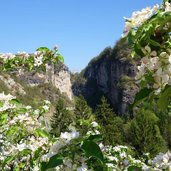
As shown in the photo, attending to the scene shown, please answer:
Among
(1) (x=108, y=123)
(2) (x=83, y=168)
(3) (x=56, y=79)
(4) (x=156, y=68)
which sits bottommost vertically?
(2) (x=83, y=168)

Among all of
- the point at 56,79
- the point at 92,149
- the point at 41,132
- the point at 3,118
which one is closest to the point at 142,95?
the point at 92,149

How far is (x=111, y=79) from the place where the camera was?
14525 cm

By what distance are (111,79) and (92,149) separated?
14386 cm

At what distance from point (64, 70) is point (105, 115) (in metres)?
131

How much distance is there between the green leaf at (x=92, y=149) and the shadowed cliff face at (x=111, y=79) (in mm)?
113528

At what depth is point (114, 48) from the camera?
505 ft

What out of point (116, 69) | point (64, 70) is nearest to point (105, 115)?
point (116, 69)

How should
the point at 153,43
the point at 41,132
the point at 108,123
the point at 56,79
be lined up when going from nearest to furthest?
the point at 153,43
the point at 41,132
the point at 108,123
the point at 56,79

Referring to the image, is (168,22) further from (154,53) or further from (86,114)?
(86,114)

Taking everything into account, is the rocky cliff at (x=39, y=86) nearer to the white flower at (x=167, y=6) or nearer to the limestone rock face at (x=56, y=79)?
the limestone rock face at (x=56, y=79)

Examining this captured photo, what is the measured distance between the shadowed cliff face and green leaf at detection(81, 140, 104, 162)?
11353cm

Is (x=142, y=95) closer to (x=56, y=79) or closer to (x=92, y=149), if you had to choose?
(x=92, y=149)

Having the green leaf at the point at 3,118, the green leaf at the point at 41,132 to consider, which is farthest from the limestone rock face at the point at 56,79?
the green leaf at the point at 41,132

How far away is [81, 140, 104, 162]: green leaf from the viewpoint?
5.53ft
